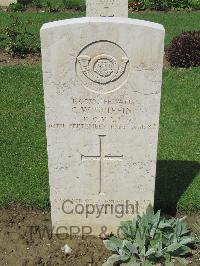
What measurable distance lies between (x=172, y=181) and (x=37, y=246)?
6.54ft

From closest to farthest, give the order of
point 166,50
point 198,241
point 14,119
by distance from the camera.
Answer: point 198,241
point 14,119
point 166,50

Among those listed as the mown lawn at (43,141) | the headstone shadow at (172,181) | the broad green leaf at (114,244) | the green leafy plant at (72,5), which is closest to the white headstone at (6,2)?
the green leafy plant at (72,5)

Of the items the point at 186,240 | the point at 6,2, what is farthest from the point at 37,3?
the point at 186,240

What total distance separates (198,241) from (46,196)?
1867 millimetres

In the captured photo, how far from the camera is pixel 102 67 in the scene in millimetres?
4406

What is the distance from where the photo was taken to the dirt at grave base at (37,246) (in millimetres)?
5012

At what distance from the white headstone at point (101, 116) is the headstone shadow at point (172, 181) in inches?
28.5

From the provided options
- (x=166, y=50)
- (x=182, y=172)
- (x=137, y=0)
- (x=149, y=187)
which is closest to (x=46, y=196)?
(x=149, y=187)

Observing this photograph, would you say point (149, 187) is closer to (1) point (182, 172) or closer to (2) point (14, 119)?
(1) point (182, 172)

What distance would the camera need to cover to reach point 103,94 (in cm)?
454

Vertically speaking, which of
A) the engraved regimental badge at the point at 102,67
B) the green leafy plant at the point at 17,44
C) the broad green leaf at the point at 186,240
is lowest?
the broad green leaf at the point at 186,240

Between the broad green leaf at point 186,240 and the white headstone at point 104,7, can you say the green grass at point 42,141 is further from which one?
the white headstone at point 104,7

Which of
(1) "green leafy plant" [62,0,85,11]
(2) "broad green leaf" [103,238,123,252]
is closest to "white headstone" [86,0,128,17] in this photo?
(2) "broad green leaf" [103,238,123,252]

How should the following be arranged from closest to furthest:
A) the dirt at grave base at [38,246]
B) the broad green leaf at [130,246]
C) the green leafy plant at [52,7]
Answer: the broad green leaf at [130,246] → the dirt at grave base at [38,246] → the green leafy plant at [52,7]
